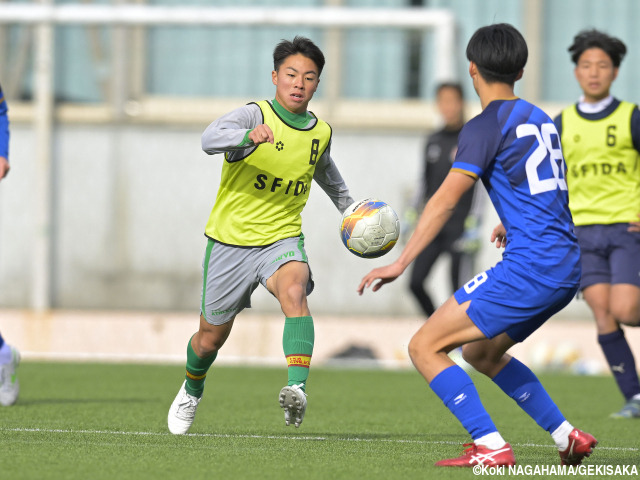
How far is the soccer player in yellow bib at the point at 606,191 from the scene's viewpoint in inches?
293

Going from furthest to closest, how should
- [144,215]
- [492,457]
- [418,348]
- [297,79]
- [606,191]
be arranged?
[144,215] → [606,191] → [297,79] → [418,348] → [492,457]

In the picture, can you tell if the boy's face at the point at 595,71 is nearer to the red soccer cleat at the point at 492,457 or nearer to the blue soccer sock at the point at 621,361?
the blue soccer sock at the point at 621,361

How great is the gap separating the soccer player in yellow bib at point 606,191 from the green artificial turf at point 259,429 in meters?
0.57

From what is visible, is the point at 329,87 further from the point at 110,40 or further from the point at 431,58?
the point at 110,40

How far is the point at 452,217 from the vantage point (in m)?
10.7

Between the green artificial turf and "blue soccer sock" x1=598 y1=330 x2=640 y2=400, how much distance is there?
0.28 m

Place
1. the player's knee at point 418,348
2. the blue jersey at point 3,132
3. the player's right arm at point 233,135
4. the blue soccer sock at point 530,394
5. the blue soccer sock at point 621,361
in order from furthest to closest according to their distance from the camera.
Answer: the blue soccer sock at point 621,361 → the blue jersey at point 3,132 → the player's right arm at point 233,135 → the blue soccer sock at point 530,394 → the player's knee at point 418,348

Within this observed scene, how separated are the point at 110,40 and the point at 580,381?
6.48m

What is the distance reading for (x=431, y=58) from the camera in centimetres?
1311

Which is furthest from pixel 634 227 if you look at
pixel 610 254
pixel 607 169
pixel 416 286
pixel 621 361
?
pixel 416 286

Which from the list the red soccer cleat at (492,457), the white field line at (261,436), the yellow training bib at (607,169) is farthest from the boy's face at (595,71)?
the red soccer cleat at (492,457)

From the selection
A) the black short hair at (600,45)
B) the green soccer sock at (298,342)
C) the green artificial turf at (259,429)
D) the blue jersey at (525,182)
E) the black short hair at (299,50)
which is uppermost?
the black short hair at (600,45)

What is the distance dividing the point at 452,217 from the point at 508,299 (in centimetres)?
593

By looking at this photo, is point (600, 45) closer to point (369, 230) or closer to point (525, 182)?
point (369, 230)
